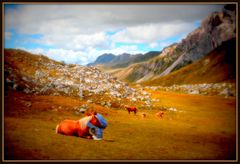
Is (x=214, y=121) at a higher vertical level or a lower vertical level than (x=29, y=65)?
lower

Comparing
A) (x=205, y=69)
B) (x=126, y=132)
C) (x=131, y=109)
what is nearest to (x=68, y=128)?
(x=126, y=132)

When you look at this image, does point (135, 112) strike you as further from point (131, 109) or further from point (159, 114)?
point (159, 114)

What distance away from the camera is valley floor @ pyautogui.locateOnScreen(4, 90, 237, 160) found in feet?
69.6

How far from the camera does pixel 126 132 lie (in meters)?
25.0

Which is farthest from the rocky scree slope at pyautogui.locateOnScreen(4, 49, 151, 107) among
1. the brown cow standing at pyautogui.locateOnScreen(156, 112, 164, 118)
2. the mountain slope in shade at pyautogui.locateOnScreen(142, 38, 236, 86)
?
the mountain slope in shade at pyautogui.locateOnScreen(142, 38, 236, 86)

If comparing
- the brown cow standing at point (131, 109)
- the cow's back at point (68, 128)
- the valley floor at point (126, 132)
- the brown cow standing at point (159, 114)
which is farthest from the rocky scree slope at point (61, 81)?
the cow's back at point (68, 128)

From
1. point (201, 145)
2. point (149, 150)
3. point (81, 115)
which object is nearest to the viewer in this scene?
point (149, 150)

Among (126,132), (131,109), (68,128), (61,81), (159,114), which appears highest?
(61,81)

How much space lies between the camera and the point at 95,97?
1169 inches

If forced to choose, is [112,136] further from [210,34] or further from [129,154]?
[210,34]

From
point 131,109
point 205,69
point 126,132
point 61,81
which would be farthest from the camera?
point 205,69

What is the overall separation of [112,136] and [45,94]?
8884 millimetres

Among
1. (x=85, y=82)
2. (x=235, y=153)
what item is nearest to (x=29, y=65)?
(x=85, y=82)

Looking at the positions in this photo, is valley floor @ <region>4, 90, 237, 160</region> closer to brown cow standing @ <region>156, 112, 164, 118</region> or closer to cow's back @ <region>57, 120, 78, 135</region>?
brown cow standing @ <region>156, 112, 164, 118</region>
